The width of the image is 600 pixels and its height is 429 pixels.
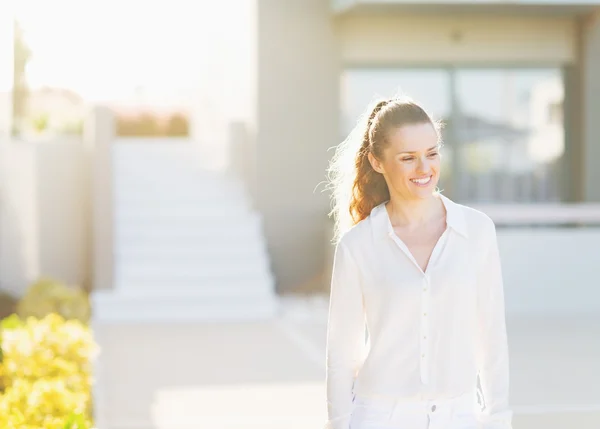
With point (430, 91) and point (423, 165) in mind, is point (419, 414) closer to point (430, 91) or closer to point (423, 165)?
point (423, 165)

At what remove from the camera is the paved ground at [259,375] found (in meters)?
7.58

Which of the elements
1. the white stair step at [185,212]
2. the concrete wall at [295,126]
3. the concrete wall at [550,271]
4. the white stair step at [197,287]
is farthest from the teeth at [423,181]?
the concrete wall at [295,126]

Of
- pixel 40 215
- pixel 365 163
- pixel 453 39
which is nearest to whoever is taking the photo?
pixel 365 163

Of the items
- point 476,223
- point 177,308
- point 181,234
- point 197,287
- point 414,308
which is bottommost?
point 177,308

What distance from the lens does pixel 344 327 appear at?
331 cm

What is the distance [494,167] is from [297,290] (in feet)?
11.6

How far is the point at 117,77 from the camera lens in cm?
2812

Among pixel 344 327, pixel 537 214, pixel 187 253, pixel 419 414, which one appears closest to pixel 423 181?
pixel 344 327

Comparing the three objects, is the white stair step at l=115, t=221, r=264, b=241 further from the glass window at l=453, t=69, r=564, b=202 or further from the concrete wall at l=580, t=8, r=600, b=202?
the concrete wall at l=580, t=8, r=600, b=202

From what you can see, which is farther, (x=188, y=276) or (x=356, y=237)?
(x=188, y=276)

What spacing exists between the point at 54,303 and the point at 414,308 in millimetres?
9587

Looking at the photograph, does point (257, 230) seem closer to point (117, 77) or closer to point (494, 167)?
point (494, 167)

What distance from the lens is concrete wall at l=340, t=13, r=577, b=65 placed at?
16.2 metres

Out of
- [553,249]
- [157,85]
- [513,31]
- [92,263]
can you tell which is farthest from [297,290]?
[157,85]
